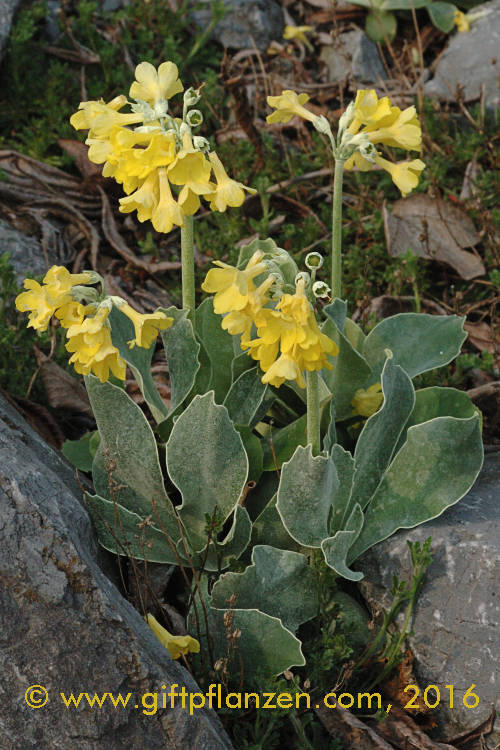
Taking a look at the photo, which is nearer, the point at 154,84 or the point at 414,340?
the point at 154,84

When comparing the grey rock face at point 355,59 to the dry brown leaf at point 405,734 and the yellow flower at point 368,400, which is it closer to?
the yellow flower at point 368,400

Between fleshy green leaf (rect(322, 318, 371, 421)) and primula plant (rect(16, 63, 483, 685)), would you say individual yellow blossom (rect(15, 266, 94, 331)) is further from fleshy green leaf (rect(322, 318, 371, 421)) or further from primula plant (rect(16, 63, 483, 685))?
fleshy green leaf (rect(322, 318, 371, 421))

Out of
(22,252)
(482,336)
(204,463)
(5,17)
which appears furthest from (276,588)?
(5,17)

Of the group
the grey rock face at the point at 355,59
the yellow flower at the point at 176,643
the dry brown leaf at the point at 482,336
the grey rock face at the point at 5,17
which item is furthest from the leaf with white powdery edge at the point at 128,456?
the grey rock face at the point at 355,59


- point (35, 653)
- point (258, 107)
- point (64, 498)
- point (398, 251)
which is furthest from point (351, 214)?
point (35, 653)

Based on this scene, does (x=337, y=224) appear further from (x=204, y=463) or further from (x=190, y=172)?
(x=204, y=463)

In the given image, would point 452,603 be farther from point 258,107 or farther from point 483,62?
point 483,62

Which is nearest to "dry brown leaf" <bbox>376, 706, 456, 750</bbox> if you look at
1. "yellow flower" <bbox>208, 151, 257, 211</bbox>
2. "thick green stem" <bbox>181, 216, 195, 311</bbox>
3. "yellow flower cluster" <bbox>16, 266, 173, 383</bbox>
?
"yellow flower cluster" <bbox>16, 266, 173, 383</bbox>
